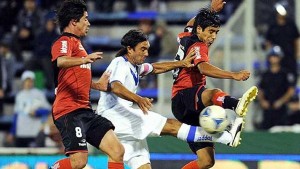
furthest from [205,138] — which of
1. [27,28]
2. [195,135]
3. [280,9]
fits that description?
[27,28]

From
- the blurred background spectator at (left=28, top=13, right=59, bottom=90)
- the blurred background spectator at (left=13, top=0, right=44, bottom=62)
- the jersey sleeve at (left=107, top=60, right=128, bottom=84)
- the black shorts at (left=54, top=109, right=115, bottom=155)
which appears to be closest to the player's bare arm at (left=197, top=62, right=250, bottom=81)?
the jersey sleeve at (left=107, top=60, right=128, bottom=84)

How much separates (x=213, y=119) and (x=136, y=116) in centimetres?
82

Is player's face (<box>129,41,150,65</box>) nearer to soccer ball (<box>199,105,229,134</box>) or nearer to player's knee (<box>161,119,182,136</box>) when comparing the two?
player's knee (<box>161,119,182,136</box>)

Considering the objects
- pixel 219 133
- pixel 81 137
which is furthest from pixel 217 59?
pixel 81 137

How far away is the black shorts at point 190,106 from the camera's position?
10.8m

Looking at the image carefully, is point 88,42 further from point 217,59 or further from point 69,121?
point 69,121

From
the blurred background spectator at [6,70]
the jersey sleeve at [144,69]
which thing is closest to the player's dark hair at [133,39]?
the jersey sleeve at [144,69]

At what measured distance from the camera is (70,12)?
33.7 ft

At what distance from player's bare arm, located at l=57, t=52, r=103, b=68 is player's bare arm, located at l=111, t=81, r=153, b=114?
0.73m

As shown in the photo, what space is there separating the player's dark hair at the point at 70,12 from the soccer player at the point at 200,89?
1.23 m

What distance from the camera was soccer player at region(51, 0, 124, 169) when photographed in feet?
33.0

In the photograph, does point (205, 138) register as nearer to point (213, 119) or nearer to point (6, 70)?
point (213, 119)

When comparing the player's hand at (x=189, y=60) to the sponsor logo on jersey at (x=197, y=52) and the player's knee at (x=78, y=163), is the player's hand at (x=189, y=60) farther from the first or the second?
the player's knee at (x=78, y=163)

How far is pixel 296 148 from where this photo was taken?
1251cm
